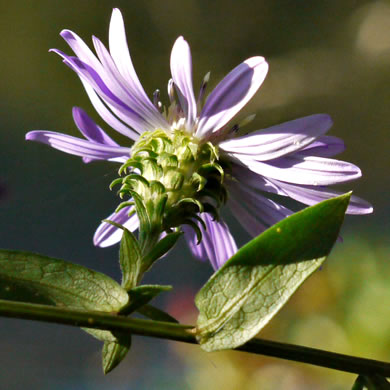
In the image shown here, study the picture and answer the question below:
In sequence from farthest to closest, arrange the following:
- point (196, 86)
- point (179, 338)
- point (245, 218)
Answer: point (196, 86), point (245, 218), point (179, 338)

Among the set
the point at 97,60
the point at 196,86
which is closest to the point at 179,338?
the point at 97,60

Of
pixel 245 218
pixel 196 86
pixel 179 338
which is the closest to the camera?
pixel 179 338

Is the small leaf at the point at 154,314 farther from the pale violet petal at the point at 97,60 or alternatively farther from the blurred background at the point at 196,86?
the blurred background at the point at 196,86

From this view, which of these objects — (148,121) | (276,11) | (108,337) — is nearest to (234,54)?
(276,11)

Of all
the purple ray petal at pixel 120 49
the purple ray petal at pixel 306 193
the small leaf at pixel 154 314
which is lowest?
the small leaf at pixel 154 314

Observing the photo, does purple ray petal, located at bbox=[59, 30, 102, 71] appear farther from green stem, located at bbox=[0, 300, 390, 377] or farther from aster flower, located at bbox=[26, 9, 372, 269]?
green stem, located at bbox=[0, 300, 390, 377]

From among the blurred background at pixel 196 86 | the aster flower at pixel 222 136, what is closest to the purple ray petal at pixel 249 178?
the aster flower at pixel 222 136

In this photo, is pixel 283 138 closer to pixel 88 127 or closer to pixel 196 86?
pixel 88 127
